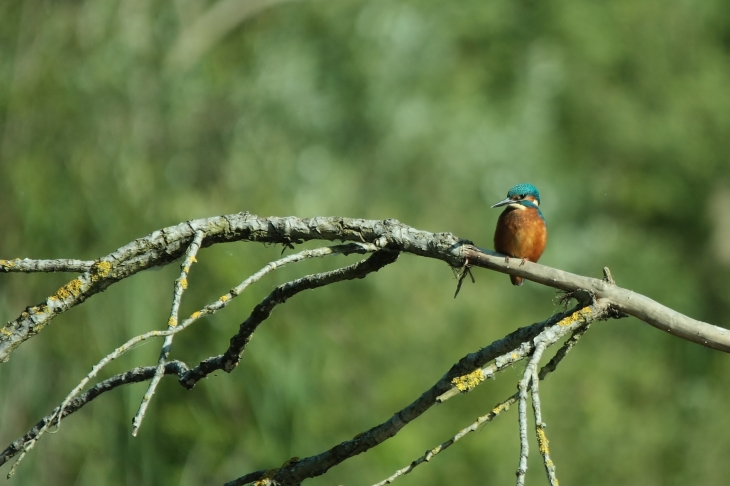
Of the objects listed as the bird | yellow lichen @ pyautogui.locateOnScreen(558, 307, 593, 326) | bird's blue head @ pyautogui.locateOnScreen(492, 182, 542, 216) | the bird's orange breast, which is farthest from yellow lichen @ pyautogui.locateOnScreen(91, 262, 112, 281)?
bird's blue head @ pyautogui.locateOnScreen(492, 182, 542, 216)

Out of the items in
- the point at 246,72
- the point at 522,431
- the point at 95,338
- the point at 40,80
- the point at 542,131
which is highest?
the point at 542,131

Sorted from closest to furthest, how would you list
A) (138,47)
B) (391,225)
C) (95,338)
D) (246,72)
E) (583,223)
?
(391,225), (95,338), (138,47), (246,72), (583,223)

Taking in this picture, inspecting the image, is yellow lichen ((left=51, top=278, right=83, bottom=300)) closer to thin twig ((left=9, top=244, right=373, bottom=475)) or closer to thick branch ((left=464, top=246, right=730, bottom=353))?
thin twig ((left=9, top=244, right=373, bottom=475))

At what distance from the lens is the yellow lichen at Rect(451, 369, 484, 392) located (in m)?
2.09

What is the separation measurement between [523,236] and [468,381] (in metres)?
1.58

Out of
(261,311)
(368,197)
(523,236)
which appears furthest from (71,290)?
(368,197)

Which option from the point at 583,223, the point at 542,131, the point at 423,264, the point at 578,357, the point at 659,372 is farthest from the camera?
the point at 542,131

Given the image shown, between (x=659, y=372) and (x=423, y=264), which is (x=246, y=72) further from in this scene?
(x=659, y=372)

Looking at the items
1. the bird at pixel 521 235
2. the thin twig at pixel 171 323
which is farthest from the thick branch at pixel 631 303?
the bird at pixel 521 235

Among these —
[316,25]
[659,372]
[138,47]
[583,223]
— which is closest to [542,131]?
[583,223]

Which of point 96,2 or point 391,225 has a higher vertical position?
point 96,2

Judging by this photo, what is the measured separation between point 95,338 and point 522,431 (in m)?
Result: 4.01

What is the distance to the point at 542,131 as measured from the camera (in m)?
16.1

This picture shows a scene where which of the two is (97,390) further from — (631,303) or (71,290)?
(631,303)
